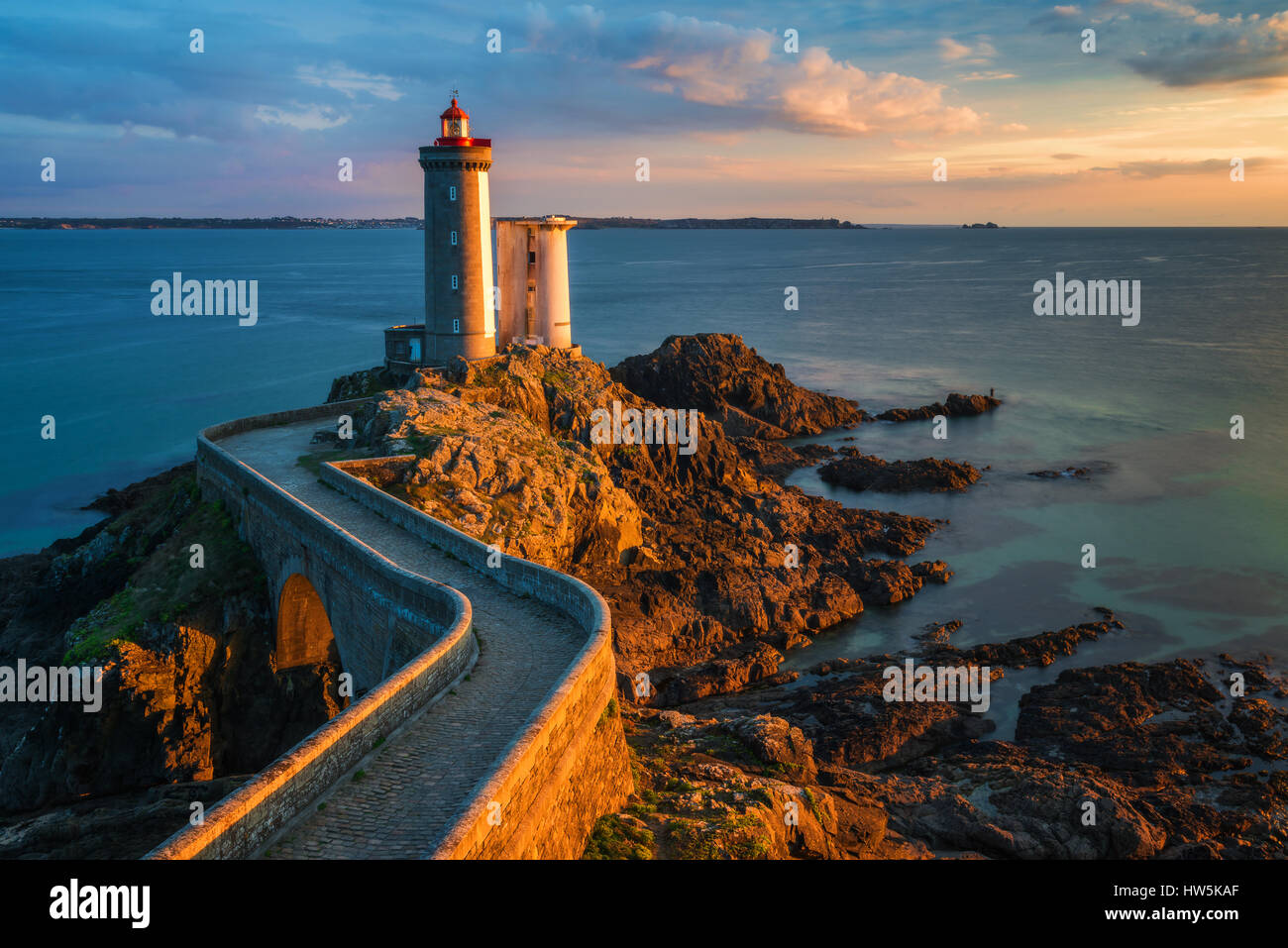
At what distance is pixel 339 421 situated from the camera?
32.6 metres

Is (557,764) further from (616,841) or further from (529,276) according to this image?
(529,276)

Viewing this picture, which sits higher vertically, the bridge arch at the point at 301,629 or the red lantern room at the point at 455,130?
the red lantern room at the point at 455,130

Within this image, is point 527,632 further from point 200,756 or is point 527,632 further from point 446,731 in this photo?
point 200,756

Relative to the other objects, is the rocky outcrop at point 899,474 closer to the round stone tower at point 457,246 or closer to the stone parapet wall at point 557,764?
the round stone tower at point 457,246

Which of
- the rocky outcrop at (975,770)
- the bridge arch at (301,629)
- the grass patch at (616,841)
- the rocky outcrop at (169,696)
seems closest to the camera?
the grass patch at (616,841)

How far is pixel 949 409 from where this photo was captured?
6206 centimetres

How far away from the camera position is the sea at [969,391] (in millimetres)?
33625

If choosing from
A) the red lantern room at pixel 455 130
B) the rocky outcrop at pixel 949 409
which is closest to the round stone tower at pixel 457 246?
the red lantern room at pixel 455 130

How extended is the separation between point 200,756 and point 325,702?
3.07 metres

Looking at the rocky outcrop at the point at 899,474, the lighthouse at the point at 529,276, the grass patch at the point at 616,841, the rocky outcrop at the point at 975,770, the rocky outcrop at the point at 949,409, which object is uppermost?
the lighthouse at the point at 529,276

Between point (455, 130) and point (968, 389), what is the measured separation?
47.1m

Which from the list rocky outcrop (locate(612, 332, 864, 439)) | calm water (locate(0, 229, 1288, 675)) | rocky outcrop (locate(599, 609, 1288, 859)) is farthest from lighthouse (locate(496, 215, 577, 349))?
rocky outcrop (locate(599, 609, 1288, 859))

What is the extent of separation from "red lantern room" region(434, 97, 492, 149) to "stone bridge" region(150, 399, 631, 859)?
16.0m
